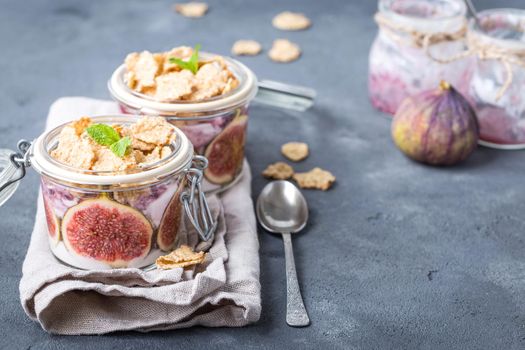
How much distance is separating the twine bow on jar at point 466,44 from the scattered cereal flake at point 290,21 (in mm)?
795

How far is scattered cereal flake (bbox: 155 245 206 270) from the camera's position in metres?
1.48

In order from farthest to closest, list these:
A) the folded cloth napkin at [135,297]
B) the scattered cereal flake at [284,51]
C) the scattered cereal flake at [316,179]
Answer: the scattered cereal flake at [284,51]
the scattered cereal flake at [316,179]
the folded cloth napkin at [135,297]

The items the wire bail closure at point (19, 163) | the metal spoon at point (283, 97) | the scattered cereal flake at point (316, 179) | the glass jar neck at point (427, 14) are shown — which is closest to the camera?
the wire bail closure at point (19, 163)

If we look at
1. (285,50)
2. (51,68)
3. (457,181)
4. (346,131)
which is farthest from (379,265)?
(51,68)

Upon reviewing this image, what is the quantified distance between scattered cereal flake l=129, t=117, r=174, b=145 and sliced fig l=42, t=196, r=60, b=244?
229mm

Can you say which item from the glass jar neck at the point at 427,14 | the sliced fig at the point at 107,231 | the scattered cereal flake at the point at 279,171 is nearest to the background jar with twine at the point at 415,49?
the glass jar neck at the point at 427,14

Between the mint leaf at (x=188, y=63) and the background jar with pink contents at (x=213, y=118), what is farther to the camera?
the mint leaf at (x=188, y=63)

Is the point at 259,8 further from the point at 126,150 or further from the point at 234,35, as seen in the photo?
the point at 126,150

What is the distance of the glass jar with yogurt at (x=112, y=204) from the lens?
1405 millimetres

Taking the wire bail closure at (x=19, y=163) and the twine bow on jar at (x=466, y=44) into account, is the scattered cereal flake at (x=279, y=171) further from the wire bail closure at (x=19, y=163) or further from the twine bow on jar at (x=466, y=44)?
the wire bail closure at (x=19, y=163)

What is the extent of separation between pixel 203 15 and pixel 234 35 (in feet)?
0.90

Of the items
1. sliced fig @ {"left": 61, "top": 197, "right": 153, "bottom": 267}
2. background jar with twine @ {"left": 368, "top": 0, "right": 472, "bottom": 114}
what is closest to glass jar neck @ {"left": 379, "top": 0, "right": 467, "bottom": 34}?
background jar with twine @ {"left": 368, "top": 0, "right": 472, "bottom": 114}

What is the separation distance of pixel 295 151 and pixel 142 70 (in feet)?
1.76

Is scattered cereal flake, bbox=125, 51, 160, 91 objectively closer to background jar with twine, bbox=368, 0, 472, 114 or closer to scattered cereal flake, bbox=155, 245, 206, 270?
scattered cereal flake, bbox=155, 245, 206, 270
